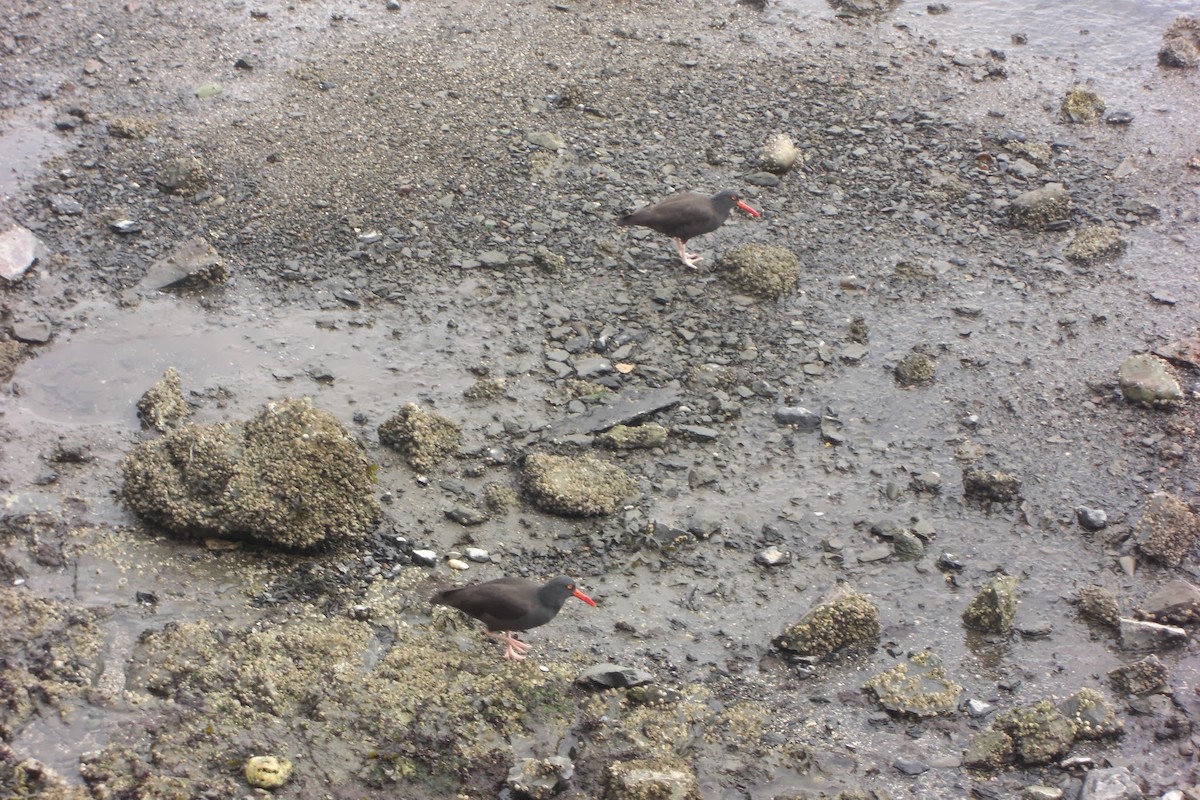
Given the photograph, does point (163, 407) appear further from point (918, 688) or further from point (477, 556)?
point (918, 688)

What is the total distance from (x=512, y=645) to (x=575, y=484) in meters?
1.53

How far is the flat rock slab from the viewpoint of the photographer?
848 cm

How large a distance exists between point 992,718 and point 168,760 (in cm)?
490

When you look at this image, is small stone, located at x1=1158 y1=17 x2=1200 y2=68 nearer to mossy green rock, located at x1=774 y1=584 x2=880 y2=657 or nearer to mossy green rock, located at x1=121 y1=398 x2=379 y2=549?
mossy green rock, located at x1=774 y1=584 x2=880 y2=657

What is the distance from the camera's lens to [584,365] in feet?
30.0

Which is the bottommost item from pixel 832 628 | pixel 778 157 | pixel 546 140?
pixel 832 628

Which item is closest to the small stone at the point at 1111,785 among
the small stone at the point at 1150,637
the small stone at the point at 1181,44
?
the small stone at the point at 1150,637

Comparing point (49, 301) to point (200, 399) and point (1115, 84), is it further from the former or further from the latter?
point (1115, 84)

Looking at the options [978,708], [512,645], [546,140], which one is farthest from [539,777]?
[546,140]

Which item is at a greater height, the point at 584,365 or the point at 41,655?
the point at 584,365

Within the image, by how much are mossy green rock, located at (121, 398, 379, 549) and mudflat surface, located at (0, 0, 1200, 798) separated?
0.21 m

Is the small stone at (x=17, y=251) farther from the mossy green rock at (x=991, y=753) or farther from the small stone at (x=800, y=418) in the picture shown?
the mossy green rock at (x=991, y=753)

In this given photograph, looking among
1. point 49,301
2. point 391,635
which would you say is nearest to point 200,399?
point 49,301

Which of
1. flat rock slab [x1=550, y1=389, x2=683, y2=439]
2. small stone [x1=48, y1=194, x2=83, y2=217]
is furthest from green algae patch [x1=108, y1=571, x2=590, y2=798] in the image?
small stone [x1=48, y1=194, x2=83, y2=217]
